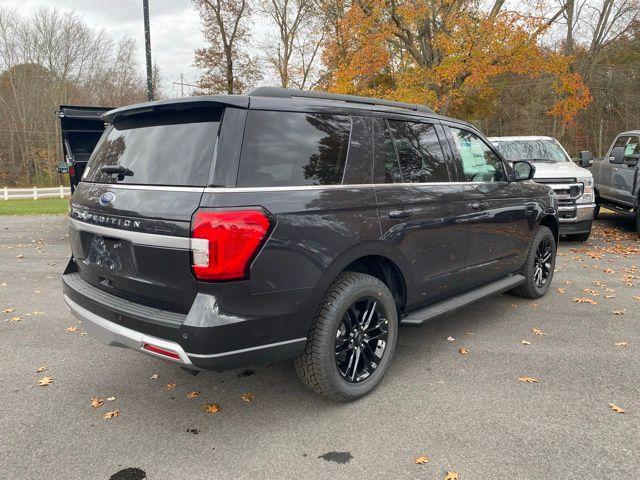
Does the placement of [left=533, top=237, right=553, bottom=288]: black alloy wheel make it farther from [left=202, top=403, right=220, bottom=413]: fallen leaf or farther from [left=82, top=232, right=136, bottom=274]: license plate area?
[left=82, top=232, right=136, bottom=274]: license plate area

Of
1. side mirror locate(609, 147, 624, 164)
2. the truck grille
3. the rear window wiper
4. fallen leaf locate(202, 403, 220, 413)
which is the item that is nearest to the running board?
fallen leaf locate(202, 403, 220, 413)

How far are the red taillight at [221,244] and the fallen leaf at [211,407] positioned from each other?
45.8 inches

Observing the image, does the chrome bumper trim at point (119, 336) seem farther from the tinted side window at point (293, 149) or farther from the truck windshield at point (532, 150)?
the truck windshield at point (532, 150)

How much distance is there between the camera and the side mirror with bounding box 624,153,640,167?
8.86m

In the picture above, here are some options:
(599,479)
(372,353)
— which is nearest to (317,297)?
(372,353)

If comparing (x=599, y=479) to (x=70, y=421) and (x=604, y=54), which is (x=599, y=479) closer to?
(x=70, y=421)

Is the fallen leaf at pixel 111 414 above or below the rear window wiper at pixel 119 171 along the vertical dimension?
below

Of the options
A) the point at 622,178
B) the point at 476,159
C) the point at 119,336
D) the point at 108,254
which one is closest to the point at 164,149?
the point at 108,254

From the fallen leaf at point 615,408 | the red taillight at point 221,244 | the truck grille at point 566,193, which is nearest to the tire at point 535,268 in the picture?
the fallen leaf at point 615,408

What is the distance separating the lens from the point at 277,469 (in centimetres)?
247

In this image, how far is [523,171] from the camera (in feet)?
15.9

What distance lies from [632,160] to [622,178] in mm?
568

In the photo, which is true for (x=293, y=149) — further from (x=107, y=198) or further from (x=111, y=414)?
(x=111, y=414)

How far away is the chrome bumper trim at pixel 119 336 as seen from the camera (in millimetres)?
2461
